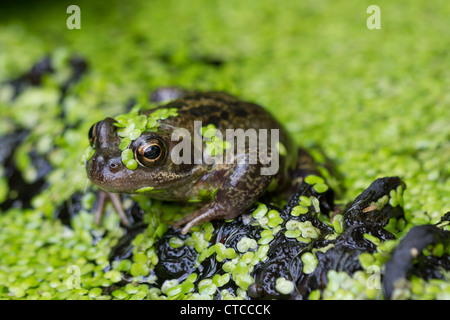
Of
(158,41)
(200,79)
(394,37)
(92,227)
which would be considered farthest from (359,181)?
(158,41)

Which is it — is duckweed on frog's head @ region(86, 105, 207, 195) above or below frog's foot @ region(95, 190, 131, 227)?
above

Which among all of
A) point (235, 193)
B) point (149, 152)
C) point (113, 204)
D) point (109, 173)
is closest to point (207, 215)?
point (235, 193)

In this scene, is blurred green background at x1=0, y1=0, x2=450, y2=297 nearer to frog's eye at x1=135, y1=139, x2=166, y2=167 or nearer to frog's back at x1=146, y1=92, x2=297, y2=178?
frog's back at x1=146, y1=92, x2=297, y2=178

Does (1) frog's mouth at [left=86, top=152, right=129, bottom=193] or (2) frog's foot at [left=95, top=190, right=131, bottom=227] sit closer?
(1) frog's mouth at [left=86, top=152, right=129, bottom=193]

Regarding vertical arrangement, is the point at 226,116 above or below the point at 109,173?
above

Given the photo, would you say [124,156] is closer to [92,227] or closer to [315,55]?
[92,227]

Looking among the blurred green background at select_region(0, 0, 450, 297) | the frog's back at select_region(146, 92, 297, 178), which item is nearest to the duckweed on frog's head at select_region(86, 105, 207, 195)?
the frog's back at select_region(146, 92, 297, 178)

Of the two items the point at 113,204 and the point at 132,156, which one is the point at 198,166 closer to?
the point at 132,156

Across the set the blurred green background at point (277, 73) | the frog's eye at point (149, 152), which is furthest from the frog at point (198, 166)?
the blurred green background at point (277, 73)

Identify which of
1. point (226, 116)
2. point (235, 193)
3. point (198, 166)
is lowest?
point (235, 193)
